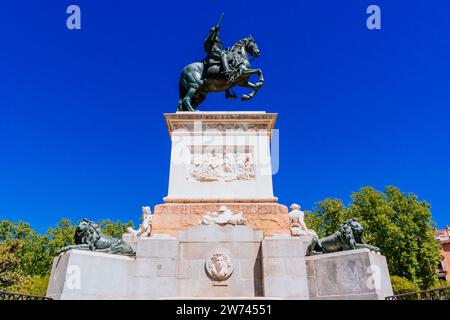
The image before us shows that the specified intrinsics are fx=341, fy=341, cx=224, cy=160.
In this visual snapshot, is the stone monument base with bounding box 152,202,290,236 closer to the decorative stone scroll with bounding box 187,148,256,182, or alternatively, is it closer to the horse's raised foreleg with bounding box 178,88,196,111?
the decorative stone scroll with bounding box 187,148,256,182

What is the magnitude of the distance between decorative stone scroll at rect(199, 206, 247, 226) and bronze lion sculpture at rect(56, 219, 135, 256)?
2.61 meters

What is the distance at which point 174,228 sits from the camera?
10859 mm

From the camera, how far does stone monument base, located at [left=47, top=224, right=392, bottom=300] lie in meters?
8.52

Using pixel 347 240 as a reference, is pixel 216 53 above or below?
above

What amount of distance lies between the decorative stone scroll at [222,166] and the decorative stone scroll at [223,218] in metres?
1.41

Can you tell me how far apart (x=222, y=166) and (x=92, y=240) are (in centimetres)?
492

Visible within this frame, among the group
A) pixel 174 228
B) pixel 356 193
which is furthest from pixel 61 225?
pixel 174 228

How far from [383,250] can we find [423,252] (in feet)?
12.6

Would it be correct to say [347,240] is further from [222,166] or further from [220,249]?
[222,166]

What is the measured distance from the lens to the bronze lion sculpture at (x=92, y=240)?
361 inches

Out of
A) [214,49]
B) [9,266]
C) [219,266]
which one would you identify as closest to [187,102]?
[214,49]

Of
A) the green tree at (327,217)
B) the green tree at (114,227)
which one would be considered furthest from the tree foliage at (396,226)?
the green tree at (114,227)

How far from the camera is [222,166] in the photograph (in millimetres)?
12094
